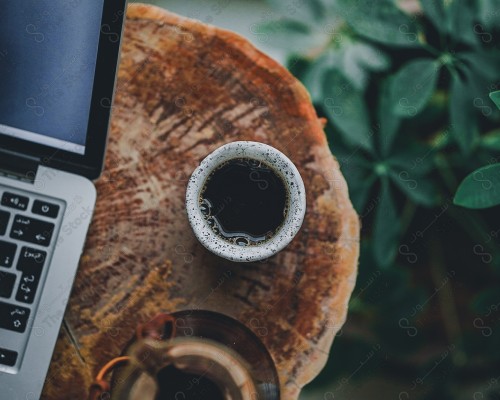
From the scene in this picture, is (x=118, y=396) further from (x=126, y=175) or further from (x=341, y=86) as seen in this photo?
(x=341, y=86)

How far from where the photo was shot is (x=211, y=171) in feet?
2.31

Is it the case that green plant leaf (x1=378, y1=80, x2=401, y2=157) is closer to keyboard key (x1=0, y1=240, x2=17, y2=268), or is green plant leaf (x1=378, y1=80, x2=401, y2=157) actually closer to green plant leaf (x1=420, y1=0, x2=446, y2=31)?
green plant leaf (x1=420, y1=0, x2=446, y2=31)

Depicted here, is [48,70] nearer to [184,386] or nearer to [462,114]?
[184,386]

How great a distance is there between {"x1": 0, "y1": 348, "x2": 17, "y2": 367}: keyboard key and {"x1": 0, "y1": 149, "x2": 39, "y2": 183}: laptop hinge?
0.73 feet

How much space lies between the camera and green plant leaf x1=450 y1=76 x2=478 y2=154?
0.89 meters

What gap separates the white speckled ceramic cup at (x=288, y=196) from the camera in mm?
682

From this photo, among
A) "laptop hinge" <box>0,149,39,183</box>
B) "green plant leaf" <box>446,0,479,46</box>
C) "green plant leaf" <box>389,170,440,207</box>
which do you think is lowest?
"laptop hinge" <box>0,149,39,183</box>

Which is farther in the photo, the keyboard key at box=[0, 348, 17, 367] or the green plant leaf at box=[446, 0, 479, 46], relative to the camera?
the green plant leaf at box=[446, 0, 479, 46]

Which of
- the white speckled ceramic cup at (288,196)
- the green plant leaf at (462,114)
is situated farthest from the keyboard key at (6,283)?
the green plant leaf at (462,114)

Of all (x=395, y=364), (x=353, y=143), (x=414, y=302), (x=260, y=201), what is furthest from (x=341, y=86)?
(x=395, y=364)

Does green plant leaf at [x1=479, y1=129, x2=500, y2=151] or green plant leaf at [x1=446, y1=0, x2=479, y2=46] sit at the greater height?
green plant leaf at [x1=446, y1=0, x2=479, y2=46]

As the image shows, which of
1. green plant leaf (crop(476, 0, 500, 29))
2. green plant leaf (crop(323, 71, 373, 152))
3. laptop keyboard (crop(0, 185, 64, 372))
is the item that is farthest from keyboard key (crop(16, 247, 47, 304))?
green plant leaf (crop(476, 0, 500, 29))

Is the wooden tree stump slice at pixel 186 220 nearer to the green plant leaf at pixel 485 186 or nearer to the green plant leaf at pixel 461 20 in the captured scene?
the green plant leaf at pixel 485 186

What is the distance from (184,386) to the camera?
736 mm
